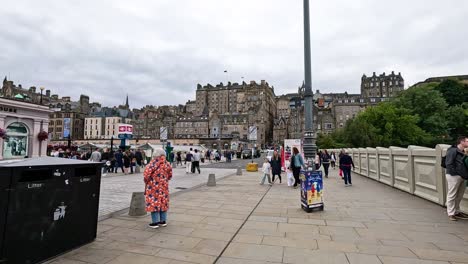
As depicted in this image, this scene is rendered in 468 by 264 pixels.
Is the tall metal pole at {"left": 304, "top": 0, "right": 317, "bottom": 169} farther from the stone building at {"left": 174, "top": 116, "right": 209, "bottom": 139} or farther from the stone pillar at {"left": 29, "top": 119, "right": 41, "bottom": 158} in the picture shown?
the stone building at {"left": 174, "top": 116, "right": 209, "bottom": 139}

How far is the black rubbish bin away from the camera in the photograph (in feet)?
11.5

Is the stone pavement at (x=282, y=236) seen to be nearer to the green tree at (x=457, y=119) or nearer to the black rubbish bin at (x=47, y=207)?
the black rubbish bin at (x=47, y=207)

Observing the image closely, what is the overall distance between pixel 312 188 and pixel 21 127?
25.5 metres

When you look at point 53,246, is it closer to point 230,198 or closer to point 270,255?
point 270,255

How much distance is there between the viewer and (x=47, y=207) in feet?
13.0

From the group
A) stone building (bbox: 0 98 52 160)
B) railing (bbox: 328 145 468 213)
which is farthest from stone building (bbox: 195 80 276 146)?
railing (bbox: 328 145 468 213)

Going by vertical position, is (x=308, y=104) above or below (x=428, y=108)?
below

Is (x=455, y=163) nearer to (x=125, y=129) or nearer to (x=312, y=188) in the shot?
(x=312, y=188)

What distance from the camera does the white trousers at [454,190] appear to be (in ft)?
21.2

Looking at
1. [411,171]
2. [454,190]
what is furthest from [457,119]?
[454,190]

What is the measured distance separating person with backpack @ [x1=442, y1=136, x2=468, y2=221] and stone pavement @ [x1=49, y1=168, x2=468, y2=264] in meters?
→ 0.31

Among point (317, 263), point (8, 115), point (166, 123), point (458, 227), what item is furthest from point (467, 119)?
point (166, 123)

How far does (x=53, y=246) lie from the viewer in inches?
163

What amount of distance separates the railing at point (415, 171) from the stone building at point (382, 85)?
116 m
